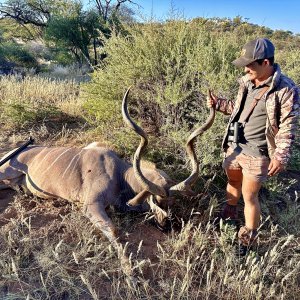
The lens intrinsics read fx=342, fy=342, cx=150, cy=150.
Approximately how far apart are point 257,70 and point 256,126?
47 cm

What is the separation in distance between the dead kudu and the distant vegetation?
0.18 m

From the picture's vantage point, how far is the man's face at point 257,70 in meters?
2.68

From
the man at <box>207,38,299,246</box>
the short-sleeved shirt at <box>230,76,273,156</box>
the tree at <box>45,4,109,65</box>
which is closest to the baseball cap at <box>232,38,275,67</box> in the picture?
the man at <box>207,38,299,246</box>

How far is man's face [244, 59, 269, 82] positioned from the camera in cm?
268

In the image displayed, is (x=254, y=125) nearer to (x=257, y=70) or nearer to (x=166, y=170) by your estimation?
(x=257, y=70)

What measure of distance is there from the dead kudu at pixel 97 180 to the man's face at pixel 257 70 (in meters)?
0.49

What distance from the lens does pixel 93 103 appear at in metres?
5.17

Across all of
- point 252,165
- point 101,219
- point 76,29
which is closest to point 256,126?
point 252,165

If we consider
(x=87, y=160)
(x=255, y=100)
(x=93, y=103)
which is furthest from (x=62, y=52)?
(x=255, y=100)

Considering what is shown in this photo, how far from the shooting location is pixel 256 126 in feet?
9.48

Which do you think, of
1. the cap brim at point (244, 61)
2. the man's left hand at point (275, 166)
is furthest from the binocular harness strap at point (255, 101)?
the man's left hand at point (275, 166)

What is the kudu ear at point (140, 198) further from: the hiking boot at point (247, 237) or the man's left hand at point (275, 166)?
the man's left hand at point (275, 166)

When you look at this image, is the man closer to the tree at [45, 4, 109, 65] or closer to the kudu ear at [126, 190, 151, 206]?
the kudu ear at [126, 190, 151, 206]

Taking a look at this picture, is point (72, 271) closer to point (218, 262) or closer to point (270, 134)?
point (218, 262)
